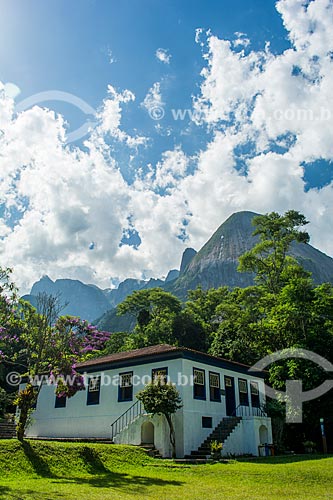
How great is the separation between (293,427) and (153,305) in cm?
Result: 3000

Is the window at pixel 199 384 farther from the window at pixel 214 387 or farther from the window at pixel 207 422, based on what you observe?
the window at pixel 207 422

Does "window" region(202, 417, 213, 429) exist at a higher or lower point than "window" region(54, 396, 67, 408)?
lower

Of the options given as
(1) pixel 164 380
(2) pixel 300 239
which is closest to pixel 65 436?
(1) pixel 164 380

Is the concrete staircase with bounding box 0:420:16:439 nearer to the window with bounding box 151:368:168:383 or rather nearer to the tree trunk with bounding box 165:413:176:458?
the window with bounding box 151:368:168:383

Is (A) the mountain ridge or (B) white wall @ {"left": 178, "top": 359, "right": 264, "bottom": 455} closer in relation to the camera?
(B) white wall @ {"left": 178, "top": 359, "right": 264, "bottom": 455}

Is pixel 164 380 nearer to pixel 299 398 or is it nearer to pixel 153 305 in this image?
pixel 299 398

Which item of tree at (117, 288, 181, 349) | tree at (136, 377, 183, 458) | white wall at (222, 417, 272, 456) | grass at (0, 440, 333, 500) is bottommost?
grass at (0, 440, 333, 500)

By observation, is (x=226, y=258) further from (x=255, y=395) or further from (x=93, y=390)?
(x=93, y=390)

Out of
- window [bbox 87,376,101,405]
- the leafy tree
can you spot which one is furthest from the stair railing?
the leafy tree

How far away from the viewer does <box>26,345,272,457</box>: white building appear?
18672 millimetres

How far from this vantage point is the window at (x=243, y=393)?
23.0 meters

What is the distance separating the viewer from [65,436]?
73.8 feet

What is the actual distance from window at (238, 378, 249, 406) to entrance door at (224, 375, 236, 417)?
786 millimetres

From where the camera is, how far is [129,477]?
12.3m
